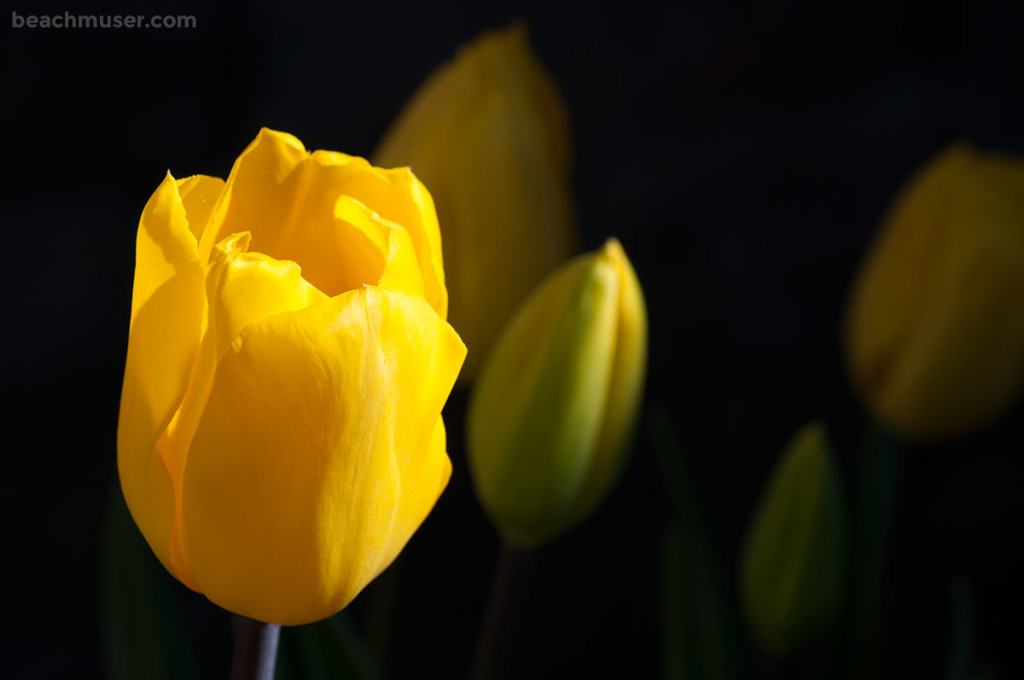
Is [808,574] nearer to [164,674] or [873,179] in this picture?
[164,674]

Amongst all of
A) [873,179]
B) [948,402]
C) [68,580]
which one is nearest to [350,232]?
[948,402]

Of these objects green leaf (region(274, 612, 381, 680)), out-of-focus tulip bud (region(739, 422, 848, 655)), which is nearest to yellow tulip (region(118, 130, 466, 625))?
green leaf (region(274, 612, 381, 680))

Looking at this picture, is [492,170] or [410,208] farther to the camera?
[492,170]

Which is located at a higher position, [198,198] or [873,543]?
[198,198]

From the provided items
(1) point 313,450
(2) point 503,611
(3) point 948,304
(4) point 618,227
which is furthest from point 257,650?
(4) point 618,227

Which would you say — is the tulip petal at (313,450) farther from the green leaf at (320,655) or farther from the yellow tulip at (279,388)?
the green leaf at (320,655)

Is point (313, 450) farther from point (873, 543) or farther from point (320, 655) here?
point (873, 543)

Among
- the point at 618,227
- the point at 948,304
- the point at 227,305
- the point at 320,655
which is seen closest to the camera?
the point at 227,305

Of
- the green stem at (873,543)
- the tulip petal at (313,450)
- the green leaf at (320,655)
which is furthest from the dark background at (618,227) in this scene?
the tulip petal at (313,450)
